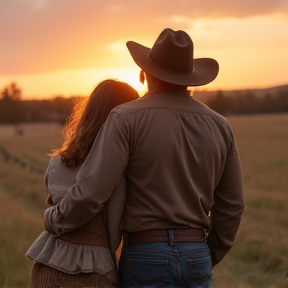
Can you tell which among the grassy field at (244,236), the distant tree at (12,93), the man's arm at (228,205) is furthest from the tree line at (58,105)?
the man's arm at (228,205)

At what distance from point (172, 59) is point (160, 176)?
62 centimetres

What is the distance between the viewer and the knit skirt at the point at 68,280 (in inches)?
138

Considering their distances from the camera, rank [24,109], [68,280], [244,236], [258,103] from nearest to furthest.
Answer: [68,280] < [244,236] < [258,103] < [24,109]

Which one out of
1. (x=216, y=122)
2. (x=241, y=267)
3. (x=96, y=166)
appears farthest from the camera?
(x=241, y=267)

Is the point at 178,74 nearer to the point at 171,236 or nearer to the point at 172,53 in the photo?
the point at 172,53

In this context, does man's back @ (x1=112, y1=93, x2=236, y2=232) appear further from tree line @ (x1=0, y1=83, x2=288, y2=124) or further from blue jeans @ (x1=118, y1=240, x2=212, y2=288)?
tree line @ (x1=0, y1=83, x2=288, y2=124)

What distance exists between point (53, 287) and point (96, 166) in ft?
2.14

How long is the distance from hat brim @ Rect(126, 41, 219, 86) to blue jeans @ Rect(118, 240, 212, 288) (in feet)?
2.64

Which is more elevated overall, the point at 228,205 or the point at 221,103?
the point at 228,205

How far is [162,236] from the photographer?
3.46 meters

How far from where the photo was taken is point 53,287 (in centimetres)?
356

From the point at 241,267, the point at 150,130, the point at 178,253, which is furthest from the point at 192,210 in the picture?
the point at 241,267

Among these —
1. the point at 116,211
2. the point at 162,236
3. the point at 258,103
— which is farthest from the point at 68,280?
the point at 258,103

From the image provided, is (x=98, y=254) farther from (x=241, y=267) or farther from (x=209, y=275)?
(x=241, y=267)
